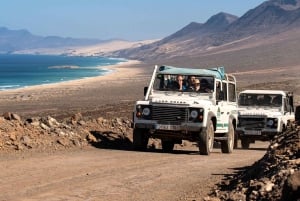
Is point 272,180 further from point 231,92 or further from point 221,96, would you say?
point 231,92

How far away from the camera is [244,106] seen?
2111 centimetres

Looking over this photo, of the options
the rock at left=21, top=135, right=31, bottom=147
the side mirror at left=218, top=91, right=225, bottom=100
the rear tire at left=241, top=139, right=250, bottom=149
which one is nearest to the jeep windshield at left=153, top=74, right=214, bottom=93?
the side mirror at left=218, top=91, right=225, bottom=100

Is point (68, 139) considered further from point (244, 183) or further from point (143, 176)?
point (244, 183)

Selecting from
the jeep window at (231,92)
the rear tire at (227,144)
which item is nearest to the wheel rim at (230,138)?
the rear tire at (227,144)

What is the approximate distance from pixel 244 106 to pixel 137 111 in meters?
6.26

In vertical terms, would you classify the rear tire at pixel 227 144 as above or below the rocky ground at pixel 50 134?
below

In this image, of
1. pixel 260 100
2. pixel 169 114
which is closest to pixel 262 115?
pixel 260 100

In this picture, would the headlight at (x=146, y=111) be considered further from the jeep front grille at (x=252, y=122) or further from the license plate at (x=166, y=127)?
the jeep front grille at (x=252, y=122)

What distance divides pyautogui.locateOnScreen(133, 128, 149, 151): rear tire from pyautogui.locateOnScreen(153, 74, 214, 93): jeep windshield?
4.18ft

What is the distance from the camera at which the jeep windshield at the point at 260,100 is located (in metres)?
20.9

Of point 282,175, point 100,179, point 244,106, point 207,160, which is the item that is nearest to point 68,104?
point 244,106

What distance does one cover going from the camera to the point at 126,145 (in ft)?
59.2

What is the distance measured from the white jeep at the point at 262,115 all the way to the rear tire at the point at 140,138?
200 inches

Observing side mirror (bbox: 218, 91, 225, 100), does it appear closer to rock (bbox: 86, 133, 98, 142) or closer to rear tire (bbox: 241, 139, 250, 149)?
rock (bbox: 86, 133, 98, 142)
